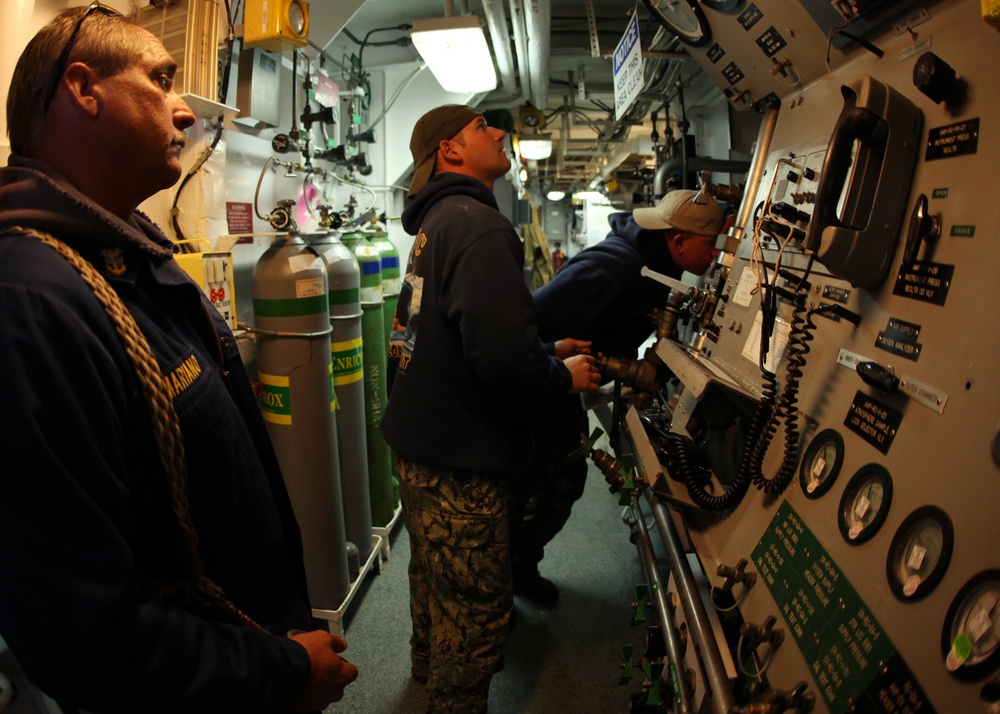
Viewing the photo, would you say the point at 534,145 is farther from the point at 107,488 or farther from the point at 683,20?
the point at 107,488

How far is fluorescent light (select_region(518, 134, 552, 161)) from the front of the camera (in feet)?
20.1

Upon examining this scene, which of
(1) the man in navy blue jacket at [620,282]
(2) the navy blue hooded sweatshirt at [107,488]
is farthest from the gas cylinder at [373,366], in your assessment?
(2) the navy blue hooded sweatshirt at [107,488]

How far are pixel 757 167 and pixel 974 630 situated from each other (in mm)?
1481

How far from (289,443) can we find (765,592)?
183 centimetres

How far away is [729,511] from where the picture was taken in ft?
4.17

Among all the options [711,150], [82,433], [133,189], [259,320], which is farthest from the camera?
[711,150]

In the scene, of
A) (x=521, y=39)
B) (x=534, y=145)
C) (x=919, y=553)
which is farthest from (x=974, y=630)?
(x=534, y=145)

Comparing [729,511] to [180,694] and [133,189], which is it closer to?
[180,694]

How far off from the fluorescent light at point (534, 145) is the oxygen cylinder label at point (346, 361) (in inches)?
160

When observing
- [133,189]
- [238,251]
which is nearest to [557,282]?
[238,251]

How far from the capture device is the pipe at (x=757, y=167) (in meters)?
1.75

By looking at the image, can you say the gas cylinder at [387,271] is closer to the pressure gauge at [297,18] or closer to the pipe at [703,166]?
the pressure gauge at [297,18]

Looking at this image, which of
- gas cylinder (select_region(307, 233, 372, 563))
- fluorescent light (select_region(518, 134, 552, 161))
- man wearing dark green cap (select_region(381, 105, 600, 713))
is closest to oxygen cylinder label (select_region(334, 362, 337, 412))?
gas cylinder (select_region(307, 233, 372, 563))

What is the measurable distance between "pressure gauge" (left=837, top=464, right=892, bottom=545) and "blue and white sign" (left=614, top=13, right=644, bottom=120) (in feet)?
6.07
